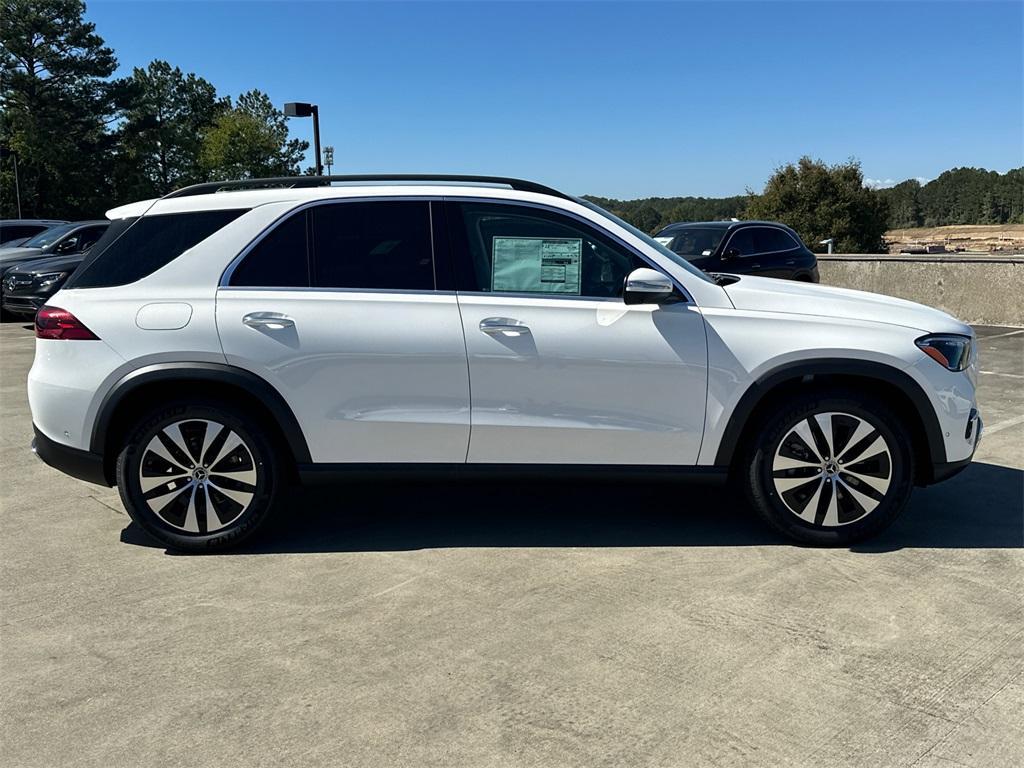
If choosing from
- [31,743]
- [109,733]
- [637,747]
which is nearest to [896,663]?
[637,747]

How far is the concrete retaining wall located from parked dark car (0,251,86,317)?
12.6m

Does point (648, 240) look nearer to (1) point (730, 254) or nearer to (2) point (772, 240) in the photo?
(1) point (730, 254)

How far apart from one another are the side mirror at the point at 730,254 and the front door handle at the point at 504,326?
8.18 metres

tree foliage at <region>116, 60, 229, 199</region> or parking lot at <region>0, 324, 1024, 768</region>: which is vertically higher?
tree foliage at <region>116, 60, 229, 199</region>

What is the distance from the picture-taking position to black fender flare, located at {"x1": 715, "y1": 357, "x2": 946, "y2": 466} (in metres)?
4.00

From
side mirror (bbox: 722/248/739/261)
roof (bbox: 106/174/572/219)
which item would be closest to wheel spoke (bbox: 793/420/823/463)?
roof (bbox: 106/174/572/219)

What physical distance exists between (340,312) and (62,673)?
185 centimetres

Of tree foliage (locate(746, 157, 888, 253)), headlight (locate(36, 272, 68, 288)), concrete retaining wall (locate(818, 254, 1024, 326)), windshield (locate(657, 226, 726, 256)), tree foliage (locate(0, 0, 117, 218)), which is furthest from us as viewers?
tree foliage (locate(0, 0, 117, 218))

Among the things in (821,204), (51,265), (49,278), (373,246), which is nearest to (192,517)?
(373,246)

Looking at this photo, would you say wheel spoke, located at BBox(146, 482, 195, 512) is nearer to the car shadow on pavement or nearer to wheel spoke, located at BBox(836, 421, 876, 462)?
the car shadow on pavement

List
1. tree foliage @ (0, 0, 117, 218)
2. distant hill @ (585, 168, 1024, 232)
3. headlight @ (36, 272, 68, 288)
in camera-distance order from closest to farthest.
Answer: headlight @ (36, 272, 68, 288) → tree foliage @ (0, 0, 117, 218) → distant hill @ (585, 168, 1024, 232)

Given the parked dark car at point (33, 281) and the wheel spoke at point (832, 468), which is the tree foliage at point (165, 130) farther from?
the wheel spoke at point (832, 468)

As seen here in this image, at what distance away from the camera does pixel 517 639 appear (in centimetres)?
324

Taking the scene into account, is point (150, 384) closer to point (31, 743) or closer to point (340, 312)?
point (340, 312)
